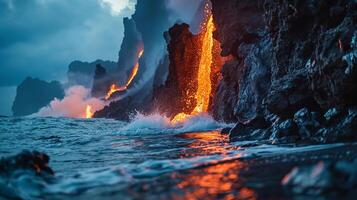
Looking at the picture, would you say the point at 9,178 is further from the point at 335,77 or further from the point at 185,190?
the point at 335,77

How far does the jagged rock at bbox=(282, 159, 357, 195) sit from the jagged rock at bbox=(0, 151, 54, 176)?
3344mm

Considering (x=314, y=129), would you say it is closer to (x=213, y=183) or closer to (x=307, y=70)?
(x=307, y=70)

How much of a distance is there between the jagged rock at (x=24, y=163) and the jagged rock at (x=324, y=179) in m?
3.34

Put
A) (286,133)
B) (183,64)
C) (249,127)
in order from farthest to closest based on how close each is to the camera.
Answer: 1. (183,64)
2. (249,127)
3. (286,133)

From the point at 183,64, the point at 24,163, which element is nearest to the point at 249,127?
the point at 24,163

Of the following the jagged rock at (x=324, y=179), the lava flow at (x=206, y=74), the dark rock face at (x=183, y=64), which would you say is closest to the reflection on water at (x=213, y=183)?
the jagged rock at (x=324, y=179)

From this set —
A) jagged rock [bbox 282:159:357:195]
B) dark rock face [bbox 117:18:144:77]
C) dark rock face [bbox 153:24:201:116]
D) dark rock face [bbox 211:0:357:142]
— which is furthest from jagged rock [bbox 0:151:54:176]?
dark rock face [bbox 117:18:144:77]

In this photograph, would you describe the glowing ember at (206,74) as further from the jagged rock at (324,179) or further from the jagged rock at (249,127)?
the jagged rock at (324,179)

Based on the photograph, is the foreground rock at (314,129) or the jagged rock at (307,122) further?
the jagged rock at (307,122)

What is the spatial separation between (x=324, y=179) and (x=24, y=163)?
12.6ft

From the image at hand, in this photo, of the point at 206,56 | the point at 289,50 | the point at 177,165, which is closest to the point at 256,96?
the point at 289,50

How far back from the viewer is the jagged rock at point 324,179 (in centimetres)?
367

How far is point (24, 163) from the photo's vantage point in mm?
5582

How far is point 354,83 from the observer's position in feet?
29.0
